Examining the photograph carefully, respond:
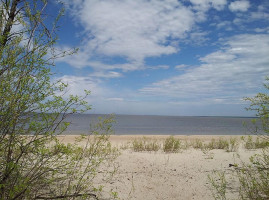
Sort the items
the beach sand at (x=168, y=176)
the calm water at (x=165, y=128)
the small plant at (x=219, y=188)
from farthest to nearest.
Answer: the calm water at (x=165, y=128), the beach sand at (x=168, y=176), the small plant at (x=219, y=188)

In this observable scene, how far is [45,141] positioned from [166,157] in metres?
5.65

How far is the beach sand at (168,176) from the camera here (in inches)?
205

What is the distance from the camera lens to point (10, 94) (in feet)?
10.4

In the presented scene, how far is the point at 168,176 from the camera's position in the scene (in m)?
6.21

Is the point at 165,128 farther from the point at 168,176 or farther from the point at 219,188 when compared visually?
the point at 219,188

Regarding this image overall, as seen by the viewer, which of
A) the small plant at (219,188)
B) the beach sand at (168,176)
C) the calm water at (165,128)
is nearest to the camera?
the small plant at (219,188)

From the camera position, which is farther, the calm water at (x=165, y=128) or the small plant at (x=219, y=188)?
the calm water at (x=165, y=128)

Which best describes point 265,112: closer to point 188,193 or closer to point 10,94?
point 188,193

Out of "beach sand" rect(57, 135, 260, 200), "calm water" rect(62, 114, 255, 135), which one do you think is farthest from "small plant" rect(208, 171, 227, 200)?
"calm water" rect(62, 114, 255, 135)

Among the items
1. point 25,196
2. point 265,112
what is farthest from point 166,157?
point 25,196

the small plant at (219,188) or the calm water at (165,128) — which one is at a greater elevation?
the small plant at (219,188)

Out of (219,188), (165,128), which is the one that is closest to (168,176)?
(219,188)

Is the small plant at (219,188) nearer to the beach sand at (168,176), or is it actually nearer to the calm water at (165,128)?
the beach sand at (168,176)

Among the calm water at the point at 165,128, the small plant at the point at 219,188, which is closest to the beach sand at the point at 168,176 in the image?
the small plant at the point at 219,188
